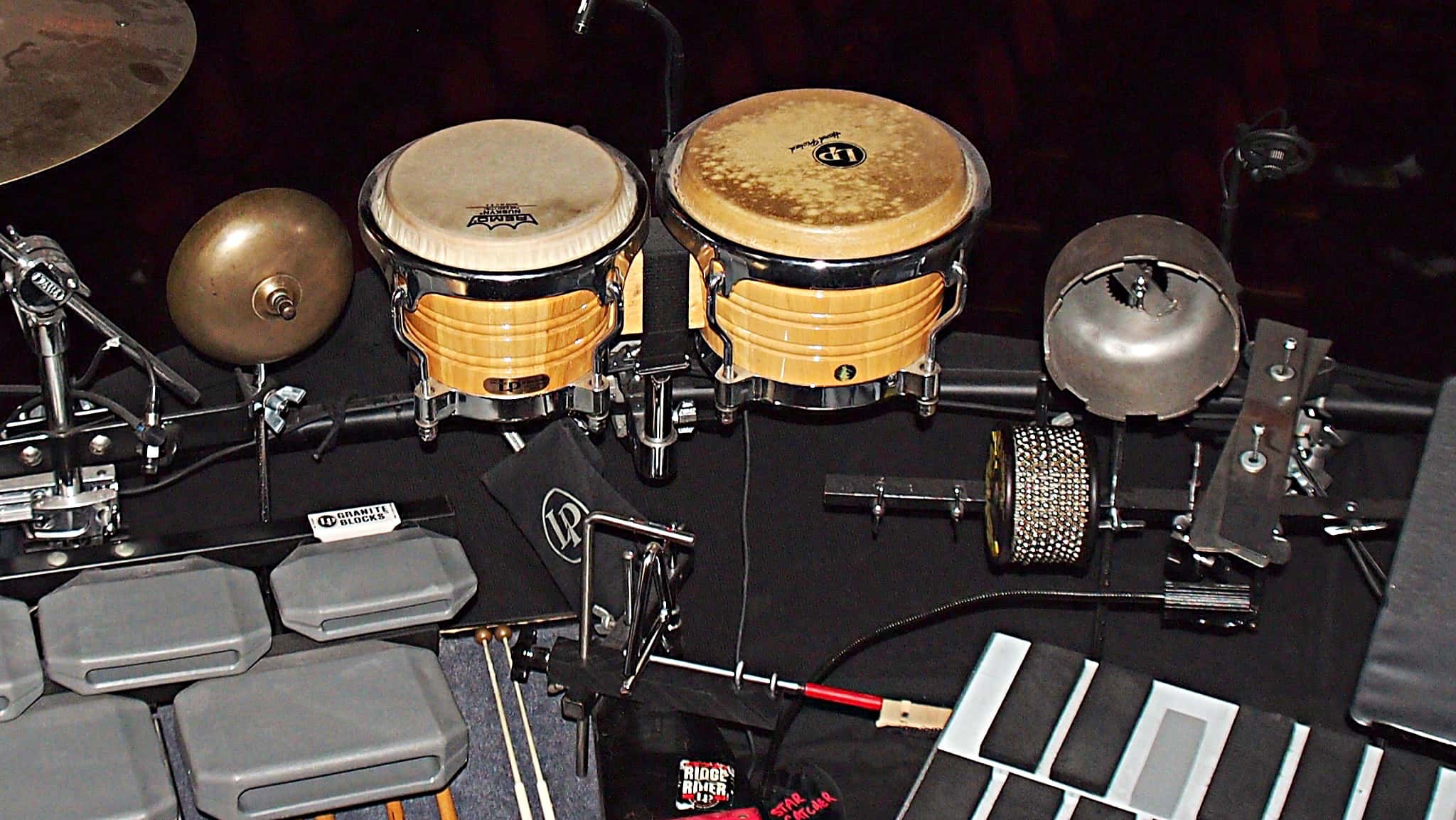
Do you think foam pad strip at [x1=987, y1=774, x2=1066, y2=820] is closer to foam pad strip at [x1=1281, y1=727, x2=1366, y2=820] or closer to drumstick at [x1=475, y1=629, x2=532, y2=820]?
foam pad strip at [x1=1281, y1=727, x2=1366, y2=820]

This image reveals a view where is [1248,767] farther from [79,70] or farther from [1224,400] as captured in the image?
[79,70]

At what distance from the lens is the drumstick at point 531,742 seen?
7.69ft

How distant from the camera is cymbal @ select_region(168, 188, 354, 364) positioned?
242cm

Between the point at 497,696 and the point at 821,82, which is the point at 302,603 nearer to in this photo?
the point at 497,696

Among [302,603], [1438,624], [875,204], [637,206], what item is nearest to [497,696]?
[302,603]

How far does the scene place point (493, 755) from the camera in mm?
2541

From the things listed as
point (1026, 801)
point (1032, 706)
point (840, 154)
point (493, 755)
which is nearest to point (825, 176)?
point (840, 154)

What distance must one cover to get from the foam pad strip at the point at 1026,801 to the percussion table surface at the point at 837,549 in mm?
339

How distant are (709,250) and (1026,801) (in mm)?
954

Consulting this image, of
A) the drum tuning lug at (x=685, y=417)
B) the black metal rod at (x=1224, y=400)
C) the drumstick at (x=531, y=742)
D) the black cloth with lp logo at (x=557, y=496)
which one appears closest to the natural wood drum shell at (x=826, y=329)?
the drum tuning lug at (x=685, y=417)

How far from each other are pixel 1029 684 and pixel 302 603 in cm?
115

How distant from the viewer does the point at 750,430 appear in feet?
10.7

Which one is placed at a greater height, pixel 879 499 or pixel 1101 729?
pixel 879 499

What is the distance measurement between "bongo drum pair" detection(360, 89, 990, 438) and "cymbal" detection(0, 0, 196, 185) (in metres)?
0.38
